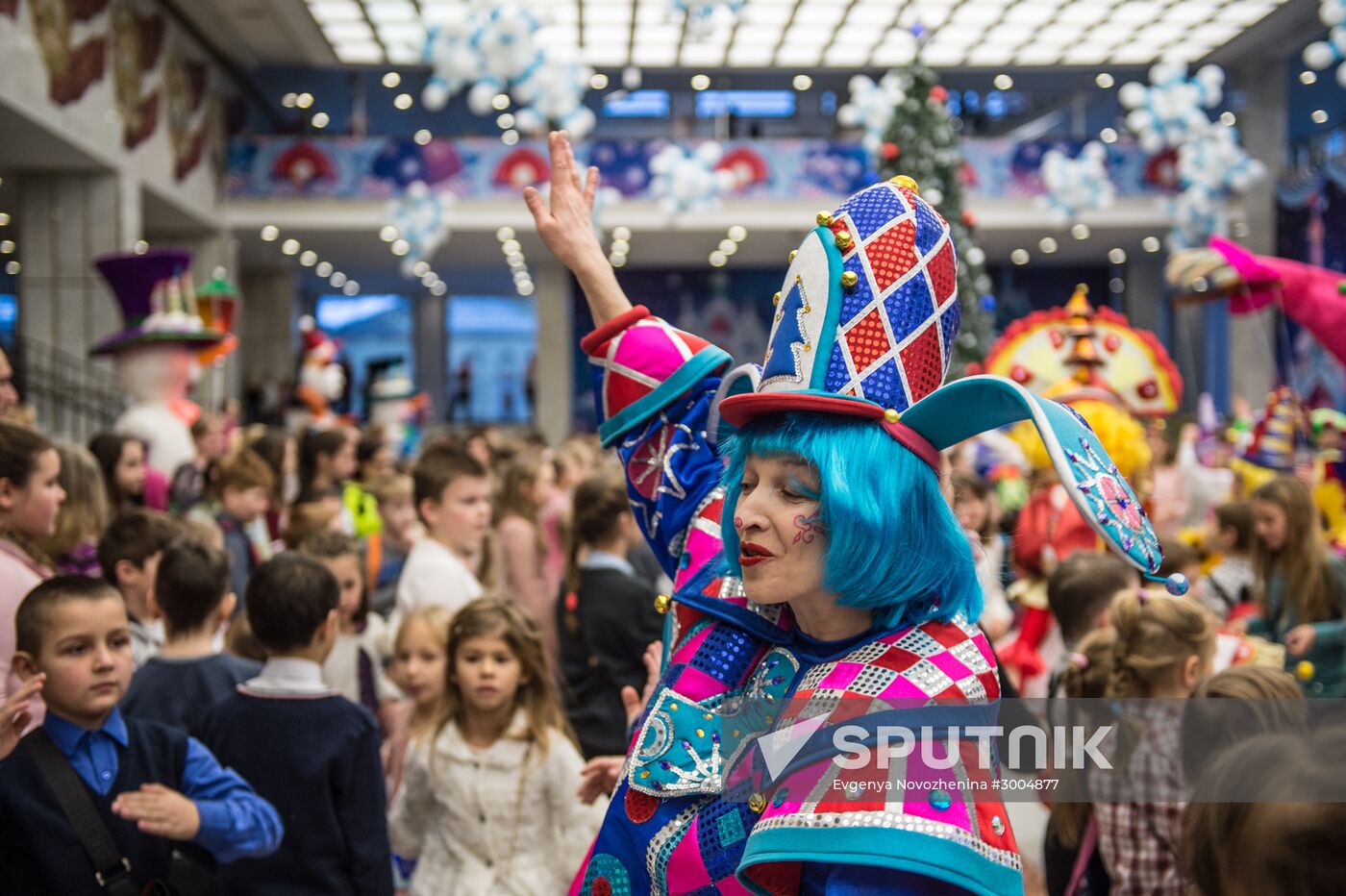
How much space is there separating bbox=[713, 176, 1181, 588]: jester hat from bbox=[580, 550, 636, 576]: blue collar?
3.01m

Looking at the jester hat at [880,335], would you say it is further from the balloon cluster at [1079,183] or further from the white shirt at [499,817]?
the balloon cluster at [1079,183]

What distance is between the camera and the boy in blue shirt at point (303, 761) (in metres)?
2.89

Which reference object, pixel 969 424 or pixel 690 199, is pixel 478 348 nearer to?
pixel 690 199

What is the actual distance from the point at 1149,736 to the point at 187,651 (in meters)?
2.30

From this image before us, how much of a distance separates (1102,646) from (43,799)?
232 cm

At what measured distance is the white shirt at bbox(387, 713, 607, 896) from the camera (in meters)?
3.15

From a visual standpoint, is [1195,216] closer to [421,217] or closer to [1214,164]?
[1214,164]

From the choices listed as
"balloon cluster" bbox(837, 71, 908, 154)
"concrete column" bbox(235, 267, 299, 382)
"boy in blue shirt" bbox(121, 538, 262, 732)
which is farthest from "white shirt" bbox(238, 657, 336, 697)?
"concrete column" bbox(235, 267, 299, 382)

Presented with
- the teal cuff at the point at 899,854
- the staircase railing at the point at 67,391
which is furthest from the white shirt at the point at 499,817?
the staircase railing at the point at 67,391

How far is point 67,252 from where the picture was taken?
1557 centimetres

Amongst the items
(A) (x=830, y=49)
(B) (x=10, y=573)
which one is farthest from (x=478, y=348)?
(B) (x=10, y=573)

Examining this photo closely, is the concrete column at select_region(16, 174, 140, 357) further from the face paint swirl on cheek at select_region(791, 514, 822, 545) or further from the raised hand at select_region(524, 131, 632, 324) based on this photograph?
the face paint swirl on cheek at select_region(791, 514, 822, 545)

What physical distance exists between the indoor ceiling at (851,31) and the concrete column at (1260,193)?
121 cm

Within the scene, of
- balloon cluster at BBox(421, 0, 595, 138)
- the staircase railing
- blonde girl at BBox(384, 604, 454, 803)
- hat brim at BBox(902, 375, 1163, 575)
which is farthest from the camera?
the staircase railing
